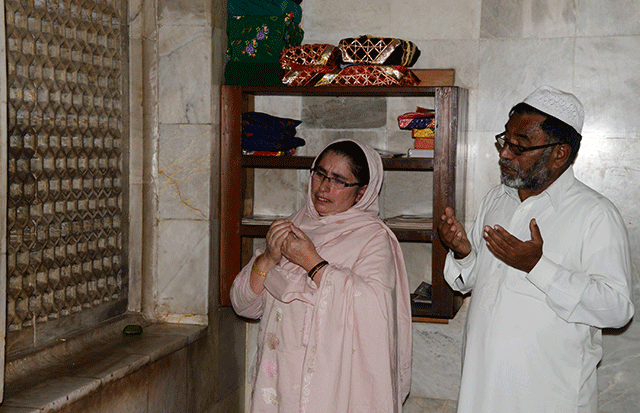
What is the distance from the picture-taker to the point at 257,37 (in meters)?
3.42

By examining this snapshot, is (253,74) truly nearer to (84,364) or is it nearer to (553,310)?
(84,364)

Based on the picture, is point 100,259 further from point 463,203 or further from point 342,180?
point 463,203

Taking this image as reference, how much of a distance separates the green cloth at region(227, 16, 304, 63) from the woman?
2.83 feet

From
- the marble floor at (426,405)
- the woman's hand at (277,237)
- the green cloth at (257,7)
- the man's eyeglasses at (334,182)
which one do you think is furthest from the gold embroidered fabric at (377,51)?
the marble floor at (426,405)

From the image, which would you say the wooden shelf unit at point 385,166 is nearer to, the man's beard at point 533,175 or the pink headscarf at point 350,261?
the pink headscarf at point 350,261

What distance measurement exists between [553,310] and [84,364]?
175 cm

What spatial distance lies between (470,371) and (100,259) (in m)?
1.68

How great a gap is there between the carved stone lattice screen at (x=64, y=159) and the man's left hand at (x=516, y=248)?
1.67 metres

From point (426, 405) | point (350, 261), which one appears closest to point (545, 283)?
point (350, 261)

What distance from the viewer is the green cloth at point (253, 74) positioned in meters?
3.41

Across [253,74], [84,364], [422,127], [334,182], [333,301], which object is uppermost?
[253,74]

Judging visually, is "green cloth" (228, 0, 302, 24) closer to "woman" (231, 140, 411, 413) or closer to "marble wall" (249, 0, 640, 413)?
"marble wall" (249, 0, 640, 413)

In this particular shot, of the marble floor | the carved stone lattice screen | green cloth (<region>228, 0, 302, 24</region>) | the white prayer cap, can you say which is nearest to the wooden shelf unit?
green cloth (<region>228, 0, 302, 24</region>)

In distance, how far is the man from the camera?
2.30m
